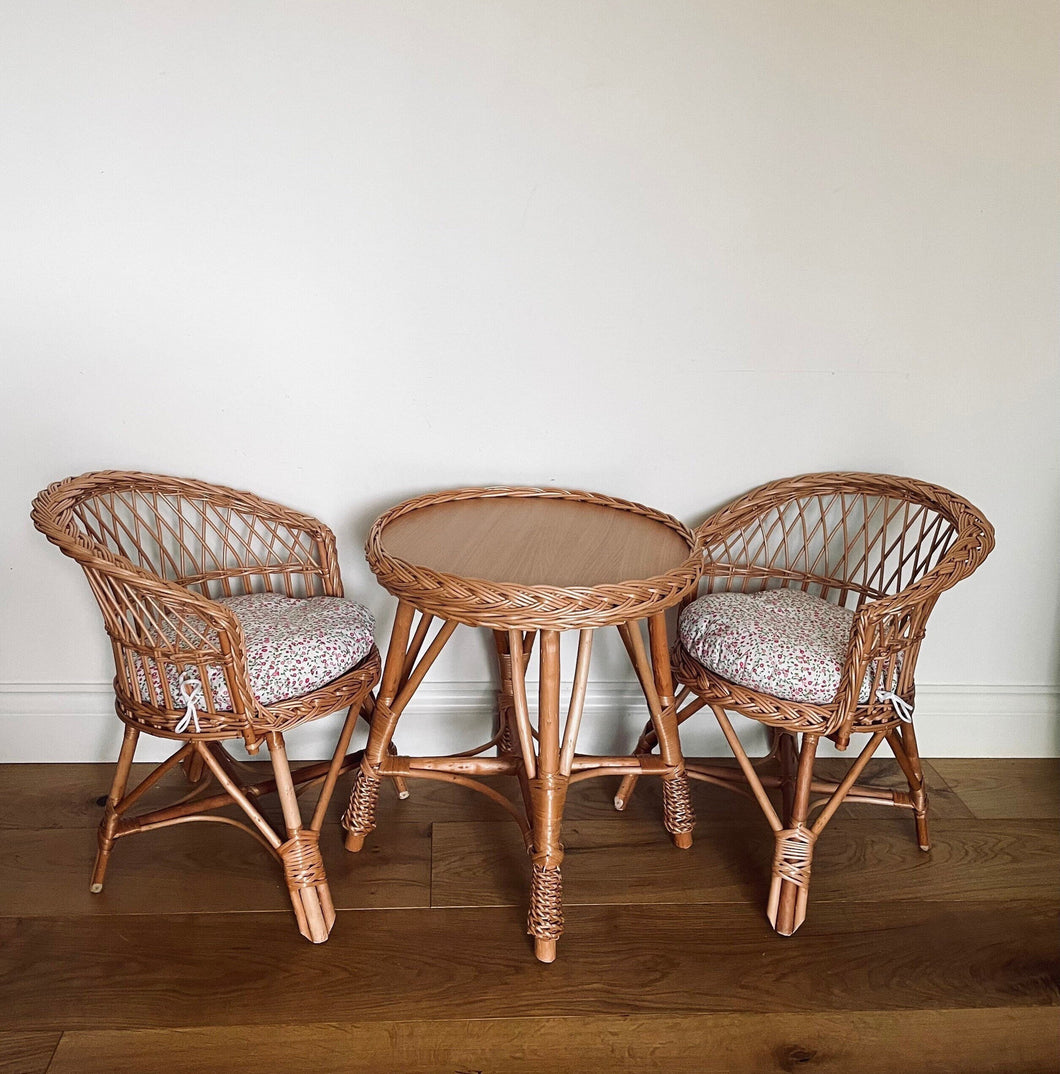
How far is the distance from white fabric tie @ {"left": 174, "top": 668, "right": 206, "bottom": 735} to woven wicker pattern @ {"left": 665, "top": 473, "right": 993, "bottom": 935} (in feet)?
3.11

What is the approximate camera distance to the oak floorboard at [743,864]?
6.51ft

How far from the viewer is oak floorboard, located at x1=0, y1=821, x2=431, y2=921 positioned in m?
1.92

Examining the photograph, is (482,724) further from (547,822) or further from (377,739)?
(547,822)

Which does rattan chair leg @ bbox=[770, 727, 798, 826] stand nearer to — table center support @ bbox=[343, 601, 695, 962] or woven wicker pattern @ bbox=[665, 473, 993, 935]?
woven wicker pattern @ bbox=[665, 473, 993, 935]

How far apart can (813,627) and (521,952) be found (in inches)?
33.4

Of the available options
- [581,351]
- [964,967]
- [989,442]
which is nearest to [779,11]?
[581,351]

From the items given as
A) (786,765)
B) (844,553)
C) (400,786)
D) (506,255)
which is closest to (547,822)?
(400,786)

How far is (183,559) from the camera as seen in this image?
7.43 feet

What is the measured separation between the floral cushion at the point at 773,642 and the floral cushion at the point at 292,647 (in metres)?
0.69

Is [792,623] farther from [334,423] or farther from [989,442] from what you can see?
[334,423]

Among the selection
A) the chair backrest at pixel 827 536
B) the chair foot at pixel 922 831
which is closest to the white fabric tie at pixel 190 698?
the chair backrest at pixel 827 536

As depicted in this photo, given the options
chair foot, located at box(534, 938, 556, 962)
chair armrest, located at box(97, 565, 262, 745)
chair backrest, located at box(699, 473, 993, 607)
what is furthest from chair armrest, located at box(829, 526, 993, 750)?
chair armrest, located at box(97, 565, 262, 745)

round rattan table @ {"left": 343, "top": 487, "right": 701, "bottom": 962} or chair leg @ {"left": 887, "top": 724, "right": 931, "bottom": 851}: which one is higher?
round rattan table @ {"left": 343, "top": 487, "right": 701, "bottom": 962}

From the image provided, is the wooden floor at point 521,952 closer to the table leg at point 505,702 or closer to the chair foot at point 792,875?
the chair foot at point 792,875
